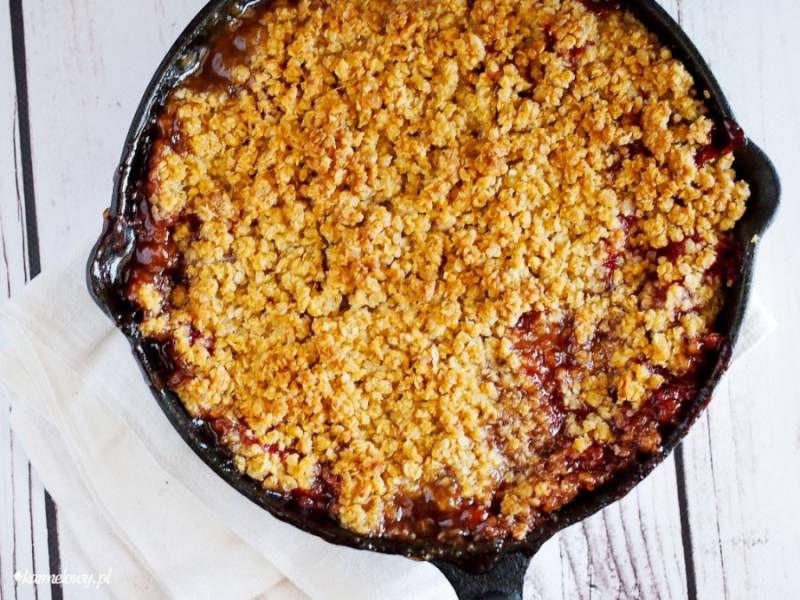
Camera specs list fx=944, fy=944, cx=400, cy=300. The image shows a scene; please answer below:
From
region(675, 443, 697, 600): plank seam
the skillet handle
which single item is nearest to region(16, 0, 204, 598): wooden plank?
the skillet handle

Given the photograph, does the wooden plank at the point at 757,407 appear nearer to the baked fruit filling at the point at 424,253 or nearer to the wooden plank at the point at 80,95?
the baked fruit filling at the point at 424,253

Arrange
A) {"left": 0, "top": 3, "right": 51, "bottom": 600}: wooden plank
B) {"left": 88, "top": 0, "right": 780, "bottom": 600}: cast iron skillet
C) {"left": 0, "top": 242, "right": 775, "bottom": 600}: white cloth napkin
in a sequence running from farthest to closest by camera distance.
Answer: {"left": 0, "top": 3, "right": 51, "bottom": 600}: wooden plank, {"left": 0, "top": 242, "right": 775, "bottom": 600}: white cloth napkin, {"left": 88, "top": 0, "right": 780, "bottom": 600}: cast iron skillet

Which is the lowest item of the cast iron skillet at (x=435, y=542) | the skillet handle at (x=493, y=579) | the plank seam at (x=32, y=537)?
the plank seam at (x=32, y=537)

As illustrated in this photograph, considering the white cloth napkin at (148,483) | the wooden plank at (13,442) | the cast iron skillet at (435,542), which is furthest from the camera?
the wooden plank at (13,442)

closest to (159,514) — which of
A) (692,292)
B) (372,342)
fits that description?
(372,342)

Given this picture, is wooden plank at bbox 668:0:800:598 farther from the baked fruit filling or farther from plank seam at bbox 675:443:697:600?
the baked fruit filling

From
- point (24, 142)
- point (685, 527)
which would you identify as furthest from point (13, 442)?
point (685, 527)

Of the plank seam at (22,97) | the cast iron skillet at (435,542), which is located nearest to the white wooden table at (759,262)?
the plank seam at (22,97)
